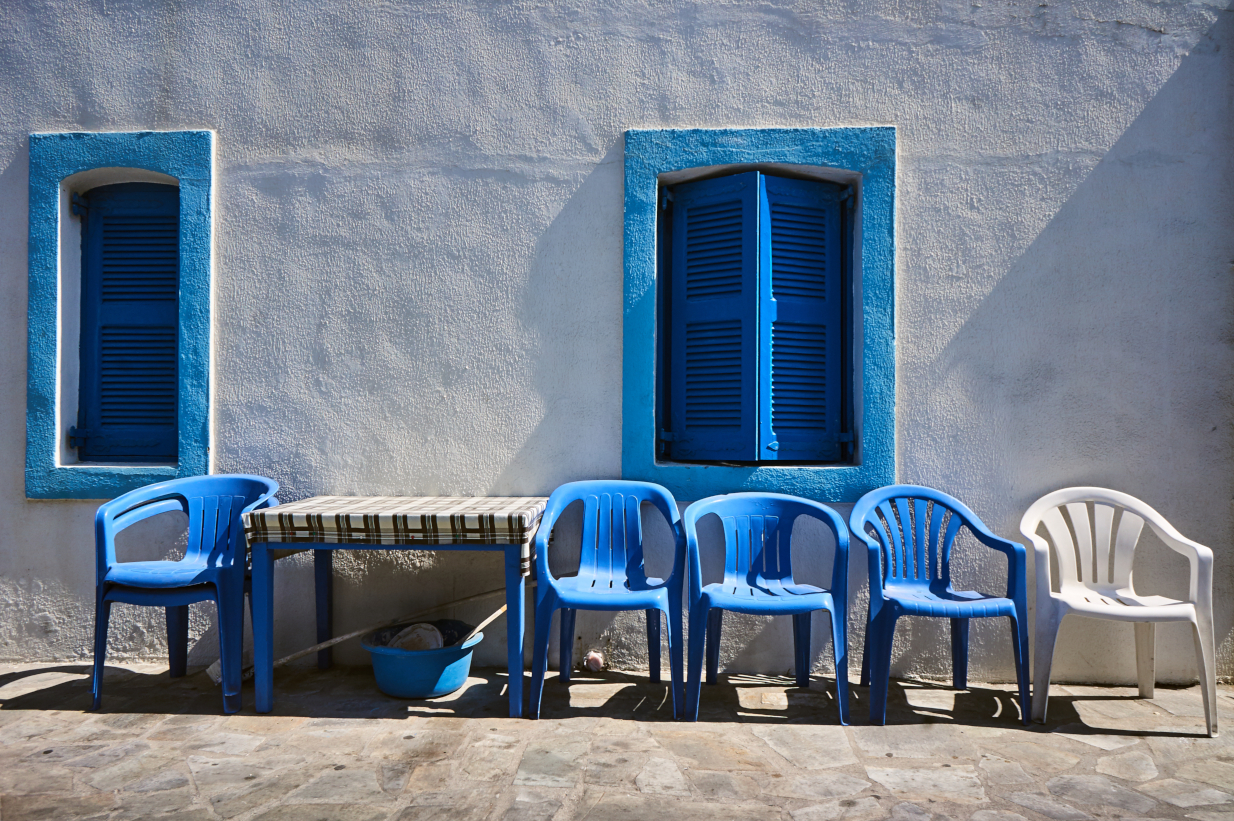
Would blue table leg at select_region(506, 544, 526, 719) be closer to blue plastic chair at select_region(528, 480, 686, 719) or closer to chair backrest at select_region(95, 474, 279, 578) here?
blue plastic chair at select_region(528, 480, 686, 719)

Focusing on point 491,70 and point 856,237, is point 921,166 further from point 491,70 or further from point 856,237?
point 491,70

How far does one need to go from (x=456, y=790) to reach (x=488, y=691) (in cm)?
103

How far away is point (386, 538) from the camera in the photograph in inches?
135

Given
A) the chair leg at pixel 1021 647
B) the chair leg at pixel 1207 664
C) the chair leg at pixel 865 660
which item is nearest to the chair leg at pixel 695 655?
the chair leg at pixel 865 660

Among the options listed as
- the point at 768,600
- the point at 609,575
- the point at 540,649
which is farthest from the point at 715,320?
the point at 540,649

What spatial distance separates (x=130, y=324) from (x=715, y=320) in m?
3.18

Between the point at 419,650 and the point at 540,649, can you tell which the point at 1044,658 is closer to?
the point at 540,649

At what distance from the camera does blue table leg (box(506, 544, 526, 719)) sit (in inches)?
134

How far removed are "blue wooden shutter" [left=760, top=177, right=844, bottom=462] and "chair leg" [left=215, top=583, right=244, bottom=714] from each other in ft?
8.61

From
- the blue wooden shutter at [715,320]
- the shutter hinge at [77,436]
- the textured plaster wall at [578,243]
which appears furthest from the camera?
the shutter hinge at [77,436]

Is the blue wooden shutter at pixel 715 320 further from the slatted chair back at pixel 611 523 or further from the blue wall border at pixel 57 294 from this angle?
the blue wall border at pixel 57 294

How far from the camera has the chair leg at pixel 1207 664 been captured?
328cm

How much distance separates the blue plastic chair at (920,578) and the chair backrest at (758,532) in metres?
0.29

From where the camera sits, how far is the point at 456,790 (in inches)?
108
